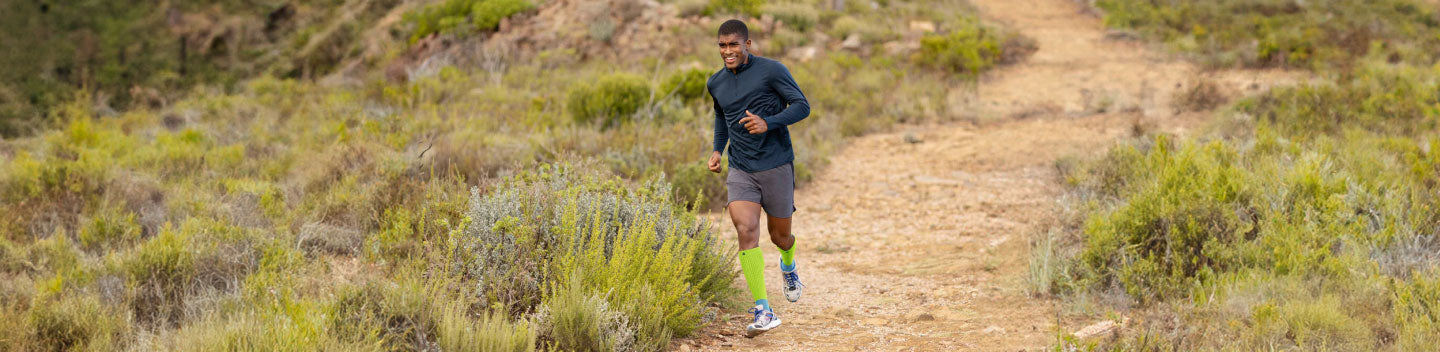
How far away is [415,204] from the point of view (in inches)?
234

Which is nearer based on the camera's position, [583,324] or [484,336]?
[484,336]

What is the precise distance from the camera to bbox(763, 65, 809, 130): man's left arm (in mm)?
4203

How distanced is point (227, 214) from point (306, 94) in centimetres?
804

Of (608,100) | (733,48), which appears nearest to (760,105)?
(733,48)

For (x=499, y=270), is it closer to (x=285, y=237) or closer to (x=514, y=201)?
(x=514, y=201)

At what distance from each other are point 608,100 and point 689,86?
1.31 m

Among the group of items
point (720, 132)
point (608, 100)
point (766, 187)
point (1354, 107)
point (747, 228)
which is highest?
point (720, 132)

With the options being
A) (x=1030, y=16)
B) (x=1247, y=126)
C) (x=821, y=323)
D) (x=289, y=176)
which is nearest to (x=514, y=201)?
(x=821, y=323)

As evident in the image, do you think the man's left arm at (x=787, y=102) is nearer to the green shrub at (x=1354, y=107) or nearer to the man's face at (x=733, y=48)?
the man's face at (x=733, y=48)

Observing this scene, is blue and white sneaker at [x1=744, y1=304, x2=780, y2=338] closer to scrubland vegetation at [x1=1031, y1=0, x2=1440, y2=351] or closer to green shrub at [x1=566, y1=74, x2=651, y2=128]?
scrubland vegetation at [x1=1031, y1=0, x2=1440, y2=351]

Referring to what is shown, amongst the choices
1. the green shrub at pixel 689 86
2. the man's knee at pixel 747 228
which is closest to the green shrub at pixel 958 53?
the green shrub at pixel 689 86

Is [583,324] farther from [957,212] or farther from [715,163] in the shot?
[957,212]

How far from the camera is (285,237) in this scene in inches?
227

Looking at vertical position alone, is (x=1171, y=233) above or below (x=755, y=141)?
below
